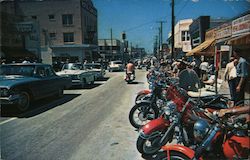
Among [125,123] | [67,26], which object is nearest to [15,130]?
[125,123]

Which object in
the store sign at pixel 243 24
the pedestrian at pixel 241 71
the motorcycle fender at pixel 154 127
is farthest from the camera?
the pedestrian at pixel 241 71

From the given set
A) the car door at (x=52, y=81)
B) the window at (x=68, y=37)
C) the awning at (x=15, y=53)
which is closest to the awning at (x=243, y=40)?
the car door at (x=52, y=81)

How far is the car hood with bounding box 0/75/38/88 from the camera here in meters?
8.34

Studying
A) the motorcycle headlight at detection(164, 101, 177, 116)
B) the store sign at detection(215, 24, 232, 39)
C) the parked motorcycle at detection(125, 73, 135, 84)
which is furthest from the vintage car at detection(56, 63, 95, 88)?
the motorcycle headlight at detection(164, 101, 177, 116)

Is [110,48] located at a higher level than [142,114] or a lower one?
higher

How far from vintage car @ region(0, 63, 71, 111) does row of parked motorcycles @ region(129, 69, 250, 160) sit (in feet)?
14.6

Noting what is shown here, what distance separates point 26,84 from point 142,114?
4237 millimetres

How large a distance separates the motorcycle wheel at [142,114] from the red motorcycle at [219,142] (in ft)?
10.2

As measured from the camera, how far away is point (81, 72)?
1589cm

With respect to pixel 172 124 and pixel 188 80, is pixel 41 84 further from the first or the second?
pixel 172 124

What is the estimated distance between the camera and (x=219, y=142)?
3404 millimetres

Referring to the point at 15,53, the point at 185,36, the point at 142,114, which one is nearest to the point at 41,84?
the point at 142,114

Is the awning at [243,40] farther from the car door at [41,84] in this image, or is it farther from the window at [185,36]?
the window at [185,36]

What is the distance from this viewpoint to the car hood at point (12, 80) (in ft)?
27.3
